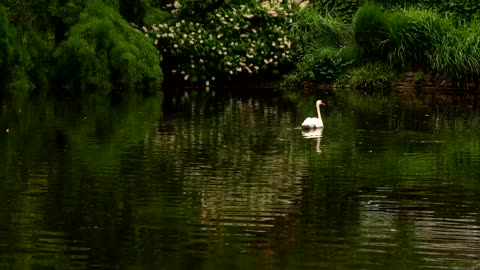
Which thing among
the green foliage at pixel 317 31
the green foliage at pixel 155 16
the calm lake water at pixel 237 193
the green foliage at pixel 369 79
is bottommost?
the calm lake water at pixel 237 193

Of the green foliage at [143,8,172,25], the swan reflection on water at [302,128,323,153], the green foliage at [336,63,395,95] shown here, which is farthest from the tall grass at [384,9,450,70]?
the swan reflection on water at [302,128,323,153]

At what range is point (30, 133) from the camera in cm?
2014

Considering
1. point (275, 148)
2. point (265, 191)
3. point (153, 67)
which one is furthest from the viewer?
point (153, 67)

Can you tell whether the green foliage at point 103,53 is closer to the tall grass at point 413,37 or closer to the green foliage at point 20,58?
the green foliage at point 20,58

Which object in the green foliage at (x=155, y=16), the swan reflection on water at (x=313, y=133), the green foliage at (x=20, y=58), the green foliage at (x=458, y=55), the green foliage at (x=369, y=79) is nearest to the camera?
the swan reflection on water at (x=313, y=133)

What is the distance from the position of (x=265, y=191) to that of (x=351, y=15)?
22871 mm

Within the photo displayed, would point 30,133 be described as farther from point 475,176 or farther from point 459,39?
point 459,39

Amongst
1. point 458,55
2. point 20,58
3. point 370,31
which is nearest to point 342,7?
point 370,31

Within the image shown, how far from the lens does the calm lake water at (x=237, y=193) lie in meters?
10.1

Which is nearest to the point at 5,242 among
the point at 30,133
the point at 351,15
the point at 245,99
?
the point at 30,133

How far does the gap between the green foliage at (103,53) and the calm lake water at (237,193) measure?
8.12m

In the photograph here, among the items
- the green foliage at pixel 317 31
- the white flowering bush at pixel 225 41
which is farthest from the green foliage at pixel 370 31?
the white flowering bush at pixel 225 41

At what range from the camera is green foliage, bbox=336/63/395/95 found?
33.4 metres

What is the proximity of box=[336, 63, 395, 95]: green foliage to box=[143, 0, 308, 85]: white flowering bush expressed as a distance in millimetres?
1846
